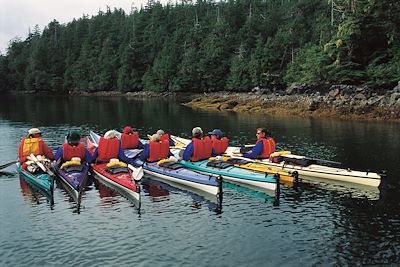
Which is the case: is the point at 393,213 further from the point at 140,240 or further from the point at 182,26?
the point at 182,26

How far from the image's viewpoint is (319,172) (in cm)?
2058

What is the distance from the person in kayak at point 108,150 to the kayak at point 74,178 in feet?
3.19

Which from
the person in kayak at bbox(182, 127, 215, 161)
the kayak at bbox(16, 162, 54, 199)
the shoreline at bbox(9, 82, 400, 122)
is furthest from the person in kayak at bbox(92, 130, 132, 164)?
the shoreline at bbox(9, 82, 400, 122)

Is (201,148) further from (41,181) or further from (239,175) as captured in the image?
(41,181)

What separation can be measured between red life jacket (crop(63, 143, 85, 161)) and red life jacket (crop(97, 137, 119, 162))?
85cm

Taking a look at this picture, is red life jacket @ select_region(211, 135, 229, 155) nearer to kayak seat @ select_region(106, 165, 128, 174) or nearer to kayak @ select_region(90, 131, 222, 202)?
kayak @ select_region(90, 131, 222, 202)

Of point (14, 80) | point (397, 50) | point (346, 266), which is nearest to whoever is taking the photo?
point (346, 266)

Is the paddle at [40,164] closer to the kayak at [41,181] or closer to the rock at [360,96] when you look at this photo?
the kayak at [41,181]

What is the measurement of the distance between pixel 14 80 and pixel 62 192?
381 ft

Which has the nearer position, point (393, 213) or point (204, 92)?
point (393, 213)

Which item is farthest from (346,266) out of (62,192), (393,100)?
(393,100)

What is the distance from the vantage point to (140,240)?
1400 centimetres

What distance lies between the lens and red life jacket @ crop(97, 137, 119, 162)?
21.2m

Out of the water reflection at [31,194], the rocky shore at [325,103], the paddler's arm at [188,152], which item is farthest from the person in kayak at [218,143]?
the rocky shore at [325,103]
